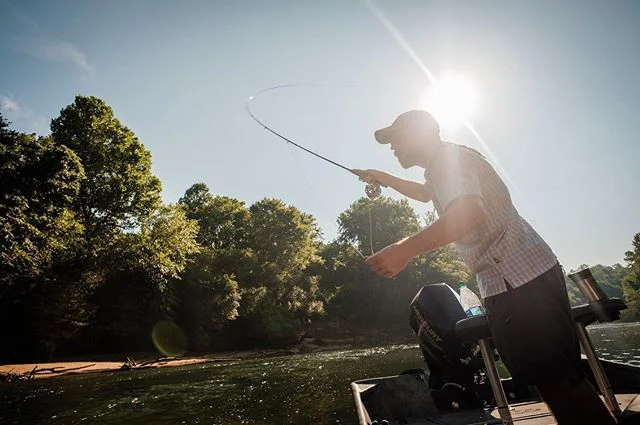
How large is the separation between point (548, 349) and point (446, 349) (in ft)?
8.86

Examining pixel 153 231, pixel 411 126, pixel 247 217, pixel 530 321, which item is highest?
pixel 247 217

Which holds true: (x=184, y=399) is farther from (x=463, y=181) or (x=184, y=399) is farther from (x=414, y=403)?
(x=463, y=181)

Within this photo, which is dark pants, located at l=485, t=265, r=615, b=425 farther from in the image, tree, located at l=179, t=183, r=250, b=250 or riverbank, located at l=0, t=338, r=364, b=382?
tree, located at l=179, t=183, r=250, b=250

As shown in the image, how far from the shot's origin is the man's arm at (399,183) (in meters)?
3.21

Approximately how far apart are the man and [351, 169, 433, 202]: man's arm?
2.04 feet

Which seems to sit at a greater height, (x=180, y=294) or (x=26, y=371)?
(x=180, y=294)

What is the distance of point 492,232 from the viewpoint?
2113mm

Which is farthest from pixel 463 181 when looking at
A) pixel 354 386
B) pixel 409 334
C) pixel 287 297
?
pixel 409 334

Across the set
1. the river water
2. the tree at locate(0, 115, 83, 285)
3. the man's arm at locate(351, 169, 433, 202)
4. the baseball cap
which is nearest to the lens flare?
the tree at locate(0, 115, 83, 285)

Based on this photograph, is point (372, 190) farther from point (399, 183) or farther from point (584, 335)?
point (584, 335)

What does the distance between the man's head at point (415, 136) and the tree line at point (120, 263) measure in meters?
21.5

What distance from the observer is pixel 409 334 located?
47.0m

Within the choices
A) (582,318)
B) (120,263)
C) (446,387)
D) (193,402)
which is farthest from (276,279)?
(582,318)

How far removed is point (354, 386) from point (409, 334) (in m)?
45.3
